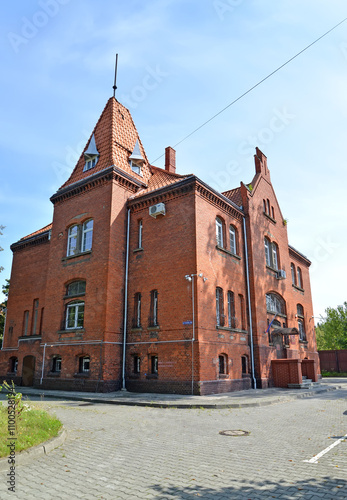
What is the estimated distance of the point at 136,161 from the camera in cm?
2283

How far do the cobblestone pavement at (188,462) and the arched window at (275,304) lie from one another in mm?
13206

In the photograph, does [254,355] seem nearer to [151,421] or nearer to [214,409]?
[214,409]

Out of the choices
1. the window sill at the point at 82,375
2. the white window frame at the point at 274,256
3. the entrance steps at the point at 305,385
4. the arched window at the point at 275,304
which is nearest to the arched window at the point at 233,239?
the arched window at the point at 275,304

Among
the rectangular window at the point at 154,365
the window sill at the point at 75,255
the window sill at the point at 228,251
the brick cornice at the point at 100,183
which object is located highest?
the brick cornice at the point at 100,183

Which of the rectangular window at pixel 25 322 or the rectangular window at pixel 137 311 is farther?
the rectangular window at pixel 25 322

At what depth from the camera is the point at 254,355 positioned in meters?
20.1

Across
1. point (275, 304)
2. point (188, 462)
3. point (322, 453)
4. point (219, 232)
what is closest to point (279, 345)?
point (275, 304)

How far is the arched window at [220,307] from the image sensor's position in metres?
18.5

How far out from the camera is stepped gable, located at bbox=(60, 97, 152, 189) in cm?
2158

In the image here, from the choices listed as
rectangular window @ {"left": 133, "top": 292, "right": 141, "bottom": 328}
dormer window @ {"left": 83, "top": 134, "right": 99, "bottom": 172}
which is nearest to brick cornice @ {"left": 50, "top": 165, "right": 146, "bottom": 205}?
dormer window @ {"left": 83, "top": 134, "right": 99, "bottom": 172}

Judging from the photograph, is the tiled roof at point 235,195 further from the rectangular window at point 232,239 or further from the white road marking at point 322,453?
the white road marking at point 322,453

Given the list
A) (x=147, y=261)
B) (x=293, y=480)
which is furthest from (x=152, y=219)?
(x=293, y=480)

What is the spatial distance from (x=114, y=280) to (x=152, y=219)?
3812mm

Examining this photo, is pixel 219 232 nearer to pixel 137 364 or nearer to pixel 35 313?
pixel 137 364
